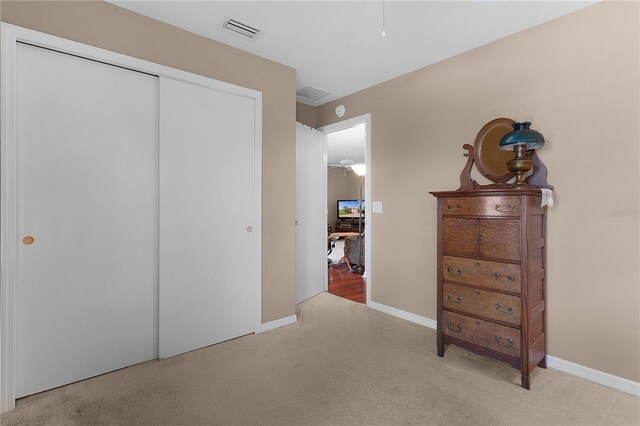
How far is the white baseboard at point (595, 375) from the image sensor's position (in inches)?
76.4

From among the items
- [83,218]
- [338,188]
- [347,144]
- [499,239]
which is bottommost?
[499,239]

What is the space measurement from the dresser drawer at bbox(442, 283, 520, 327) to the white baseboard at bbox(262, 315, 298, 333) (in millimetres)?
1412

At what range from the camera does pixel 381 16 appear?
2.22 m

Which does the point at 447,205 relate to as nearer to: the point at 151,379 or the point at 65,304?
the point at 151,379

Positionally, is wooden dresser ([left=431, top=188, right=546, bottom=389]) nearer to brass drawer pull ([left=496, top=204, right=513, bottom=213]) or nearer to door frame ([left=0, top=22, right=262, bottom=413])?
brass drawer pull ([left=496, top=204, right=513, bottom=213])

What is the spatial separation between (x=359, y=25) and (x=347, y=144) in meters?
4.93

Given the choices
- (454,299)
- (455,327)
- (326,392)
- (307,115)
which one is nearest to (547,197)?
(454,299)

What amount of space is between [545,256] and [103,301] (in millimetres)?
3070

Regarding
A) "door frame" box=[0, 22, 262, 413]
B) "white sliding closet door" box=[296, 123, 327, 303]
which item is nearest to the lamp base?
"white sliding closet door" box=[296, 123, 327, 303]

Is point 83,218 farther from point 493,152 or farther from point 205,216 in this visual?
point 493,152

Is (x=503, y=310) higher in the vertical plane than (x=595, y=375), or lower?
higher

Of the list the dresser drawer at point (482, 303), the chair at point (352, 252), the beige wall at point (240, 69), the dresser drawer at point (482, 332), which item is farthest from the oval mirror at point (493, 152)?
the chair at point (352, 252)

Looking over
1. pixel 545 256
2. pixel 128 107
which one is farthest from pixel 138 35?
pixel 545 256

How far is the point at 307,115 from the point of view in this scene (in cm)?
414
